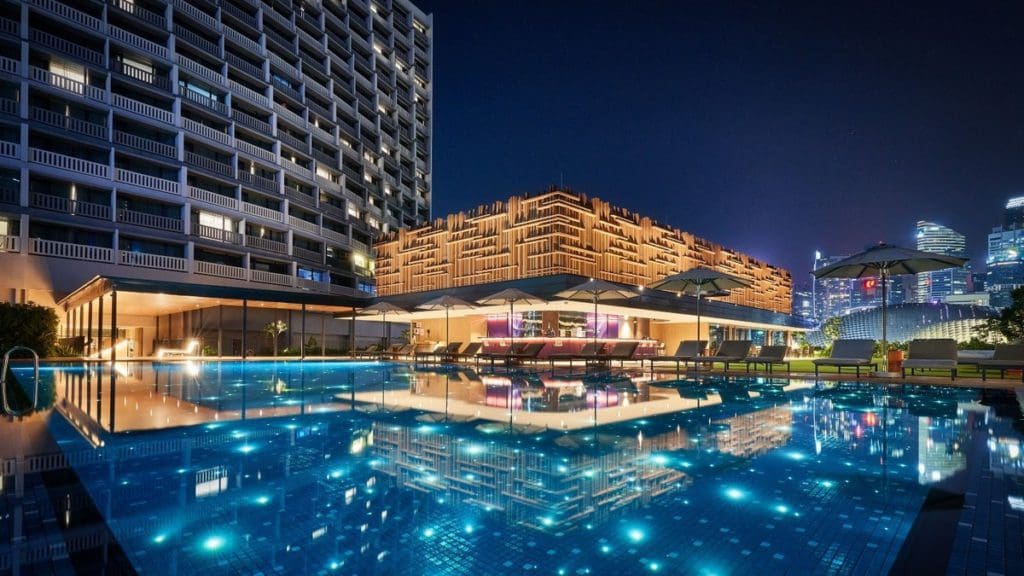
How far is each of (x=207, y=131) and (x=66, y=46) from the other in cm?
733

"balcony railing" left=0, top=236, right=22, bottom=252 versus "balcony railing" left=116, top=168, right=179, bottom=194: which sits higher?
"balcony railing" left=116, top=168, right=179, bottom=194

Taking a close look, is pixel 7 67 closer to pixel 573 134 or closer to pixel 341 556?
pixel 341 556

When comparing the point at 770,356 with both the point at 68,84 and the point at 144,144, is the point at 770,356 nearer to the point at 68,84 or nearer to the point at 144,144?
the point at 144,144

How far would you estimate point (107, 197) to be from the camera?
27984 millimetres

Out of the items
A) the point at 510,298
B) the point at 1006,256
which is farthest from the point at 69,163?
the point at 1006,256

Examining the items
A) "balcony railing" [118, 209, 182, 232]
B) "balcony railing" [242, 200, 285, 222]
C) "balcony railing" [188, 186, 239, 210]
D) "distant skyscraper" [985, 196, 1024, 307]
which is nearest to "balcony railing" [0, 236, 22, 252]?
"balcony railing" [118, 209, 182, 232]

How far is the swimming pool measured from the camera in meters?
2.57

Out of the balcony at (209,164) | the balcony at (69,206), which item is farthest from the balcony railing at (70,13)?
the balcony at (69,206)

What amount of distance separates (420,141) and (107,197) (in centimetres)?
3221

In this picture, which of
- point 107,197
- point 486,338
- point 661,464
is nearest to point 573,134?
point 486,338

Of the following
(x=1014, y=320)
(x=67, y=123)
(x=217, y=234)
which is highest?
(x=67, y=123)

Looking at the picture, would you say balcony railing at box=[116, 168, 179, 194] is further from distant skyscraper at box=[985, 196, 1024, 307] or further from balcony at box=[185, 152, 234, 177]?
distant skyscraper at box=[985, 196, 1024, 307]

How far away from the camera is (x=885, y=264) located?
13922 millimetres

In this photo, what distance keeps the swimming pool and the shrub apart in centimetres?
1947
